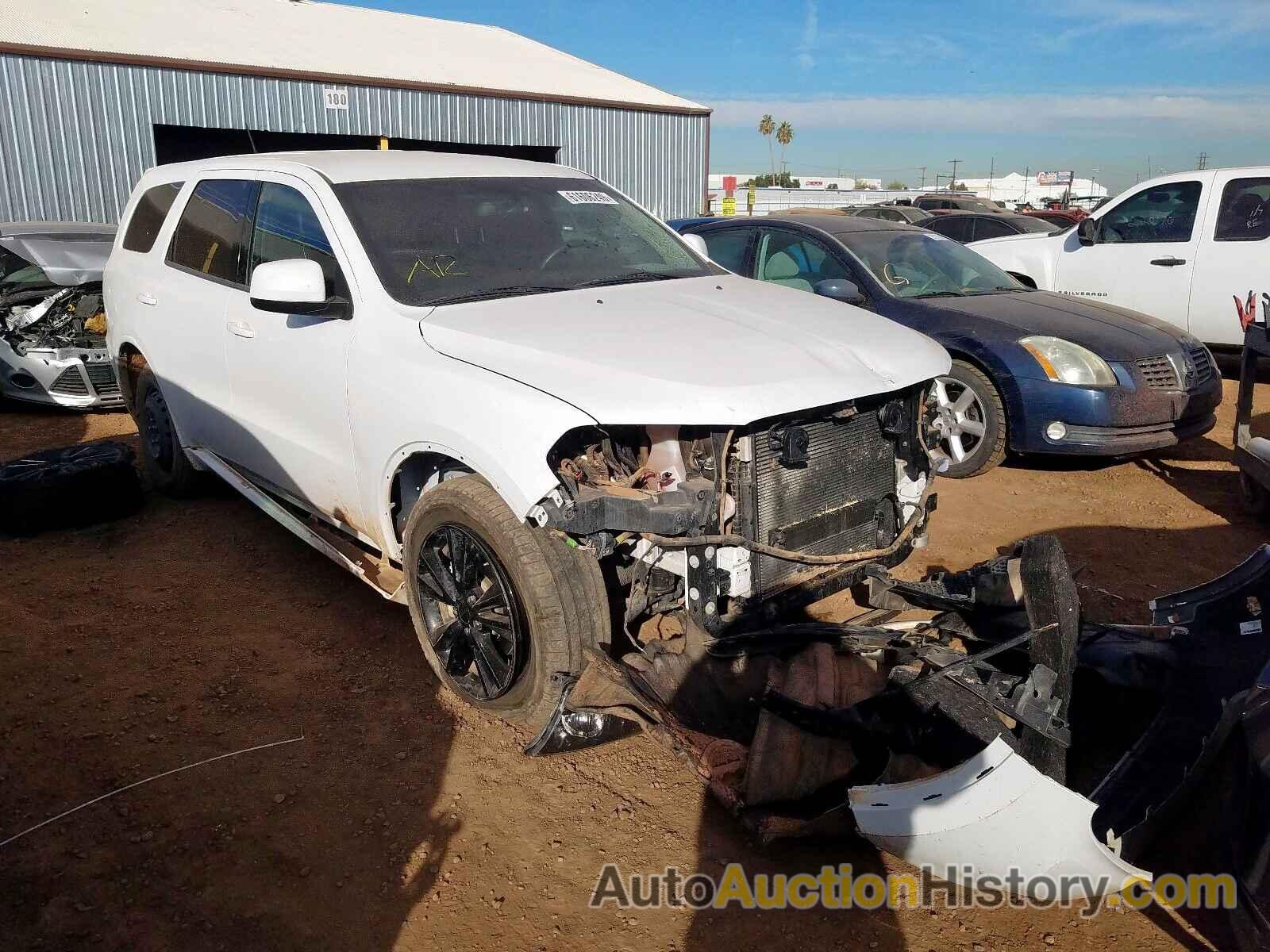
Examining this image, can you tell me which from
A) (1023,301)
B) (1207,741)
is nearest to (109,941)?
(1207,741)

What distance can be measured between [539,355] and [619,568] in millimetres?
811

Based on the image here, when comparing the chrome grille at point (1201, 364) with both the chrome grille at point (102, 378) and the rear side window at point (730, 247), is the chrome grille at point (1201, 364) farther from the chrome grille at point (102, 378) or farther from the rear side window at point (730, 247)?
the chrome grille at point (102, 378)

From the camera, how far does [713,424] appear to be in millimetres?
2789

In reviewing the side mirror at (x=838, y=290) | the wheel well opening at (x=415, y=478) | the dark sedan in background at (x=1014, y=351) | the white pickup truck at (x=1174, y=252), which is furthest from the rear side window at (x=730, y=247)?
the wheel well opening at (x=415, y=478)

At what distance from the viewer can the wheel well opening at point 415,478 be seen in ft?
11.3

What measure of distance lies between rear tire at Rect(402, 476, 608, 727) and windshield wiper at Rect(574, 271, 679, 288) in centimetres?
106

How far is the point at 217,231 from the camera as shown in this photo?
462 centimetres

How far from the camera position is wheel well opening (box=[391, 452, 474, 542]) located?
3.45 meters

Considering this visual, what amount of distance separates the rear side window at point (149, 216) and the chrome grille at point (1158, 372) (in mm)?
5633

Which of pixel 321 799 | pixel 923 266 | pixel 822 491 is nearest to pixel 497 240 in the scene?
pixel 822 491

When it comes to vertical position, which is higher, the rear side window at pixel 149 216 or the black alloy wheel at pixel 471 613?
the rear side window at pixel 149 216

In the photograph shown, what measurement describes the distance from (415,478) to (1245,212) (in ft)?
27.5

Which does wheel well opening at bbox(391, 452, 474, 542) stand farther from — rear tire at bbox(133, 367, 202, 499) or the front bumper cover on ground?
the front bumper cover on ground

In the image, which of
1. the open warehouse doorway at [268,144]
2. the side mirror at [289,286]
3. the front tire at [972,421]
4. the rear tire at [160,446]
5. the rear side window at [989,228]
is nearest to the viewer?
the side mirror at [289,286]
